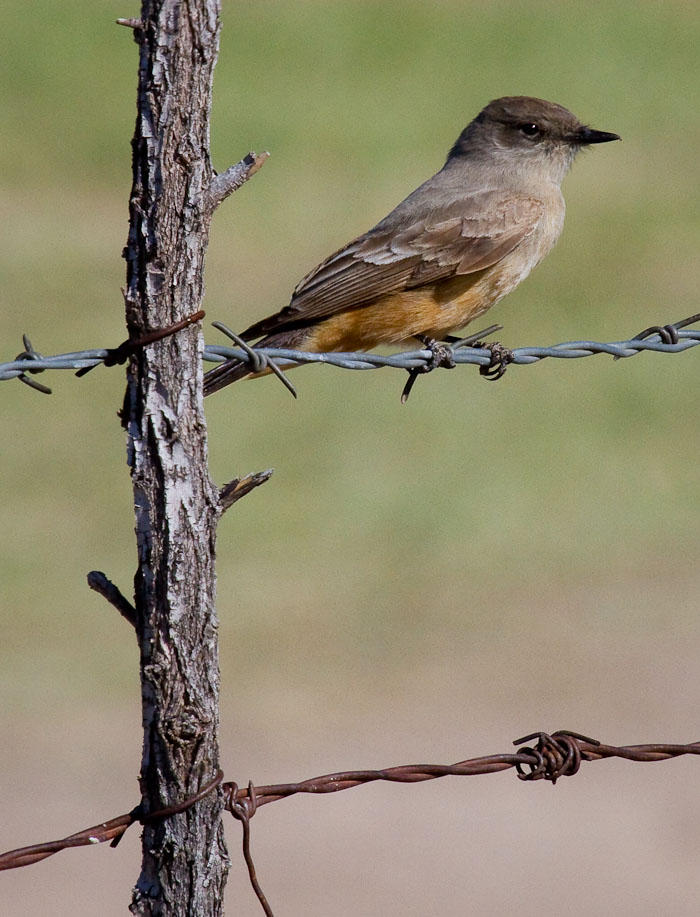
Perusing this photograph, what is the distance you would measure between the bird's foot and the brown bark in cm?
126

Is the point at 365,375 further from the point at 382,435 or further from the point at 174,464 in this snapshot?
the point at 174,464

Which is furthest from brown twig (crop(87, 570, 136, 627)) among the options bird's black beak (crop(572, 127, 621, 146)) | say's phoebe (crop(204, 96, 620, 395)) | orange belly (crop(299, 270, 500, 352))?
bird's black beak (crop(572, 127, 621, 146))

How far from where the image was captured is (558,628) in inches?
336

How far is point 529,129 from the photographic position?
6664mm

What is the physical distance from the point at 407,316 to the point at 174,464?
3.28 m

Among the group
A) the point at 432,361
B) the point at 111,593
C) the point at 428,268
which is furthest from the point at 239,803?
the point at 428,268

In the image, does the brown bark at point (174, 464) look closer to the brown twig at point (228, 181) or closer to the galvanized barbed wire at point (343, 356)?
the brown twig at point (228, 181)

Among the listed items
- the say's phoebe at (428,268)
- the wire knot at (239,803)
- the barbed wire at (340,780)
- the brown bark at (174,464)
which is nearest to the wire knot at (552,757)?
the barbed wire at (340,780)

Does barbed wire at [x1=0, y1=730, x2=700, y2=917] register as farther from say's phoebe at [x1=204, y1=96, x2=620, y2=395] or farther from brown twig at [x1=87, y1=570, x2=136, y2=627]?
say's phoebe at [x1=204, y1=96, x2=620, y2=395]

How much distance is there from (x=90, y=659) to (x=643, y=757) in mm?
5323

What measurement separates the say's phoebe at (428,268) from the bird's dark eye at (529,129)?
24 cm

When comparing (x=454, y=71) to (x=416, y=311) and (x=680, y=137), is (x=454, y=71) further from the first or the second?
(x=416, y=311)

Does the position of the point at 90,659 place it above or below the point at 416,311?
below

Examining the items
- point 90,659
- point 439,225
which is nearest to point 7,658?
point 90,659
